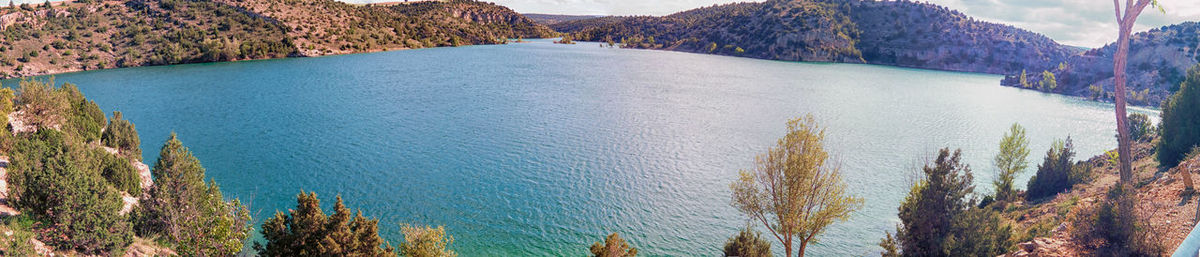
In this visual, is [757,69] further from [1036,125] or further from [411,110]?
[411,110]

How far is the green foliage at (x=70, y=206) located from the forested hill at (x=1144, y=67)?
99930 mm

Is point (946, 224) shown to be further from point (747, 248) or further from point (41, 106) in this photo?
point (41, 106)

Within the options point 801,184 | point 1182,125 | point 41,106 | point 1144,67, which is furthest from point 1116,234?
point 1144,67

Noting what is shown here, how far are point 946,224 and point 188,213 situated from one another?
2835 cm

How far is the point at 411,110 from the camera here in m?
53.1

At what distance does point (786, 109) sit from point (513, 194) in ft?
129

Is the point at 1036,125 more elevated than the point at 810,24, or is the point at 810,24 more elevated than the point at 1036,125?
the point at 810,24

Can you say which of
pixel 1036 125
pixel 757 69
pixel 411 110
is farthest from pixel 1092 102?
pixel 411 110

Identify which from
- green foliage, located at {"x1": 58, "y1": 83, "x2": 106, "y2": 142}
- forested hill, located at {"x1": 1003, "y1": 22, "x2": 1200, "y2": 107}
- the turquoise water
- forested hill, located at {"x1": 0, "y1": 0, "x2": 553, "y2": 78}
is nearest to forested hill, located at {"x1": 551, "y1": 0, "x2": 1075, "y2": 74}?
forested hill, located at {"x1": 1003, "y1": 22, "x2": 1200, "y2": 107}

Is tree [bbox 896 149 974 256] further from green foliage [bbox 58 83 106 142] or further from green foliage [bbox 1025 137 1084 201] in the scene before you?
green foliage [bbox 58 83 106 142]

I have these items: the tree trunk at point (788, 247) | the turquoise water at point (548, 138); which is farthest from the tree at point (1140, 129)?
the tree trunk at point (788, 247)

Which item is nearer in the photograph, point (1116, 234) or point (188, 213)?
point (1116, 234)

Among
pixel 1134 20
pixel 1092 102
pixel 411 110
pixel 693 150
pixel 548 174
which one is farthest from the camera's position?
pixel 1092 102

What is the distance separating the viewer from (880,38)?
475ft
